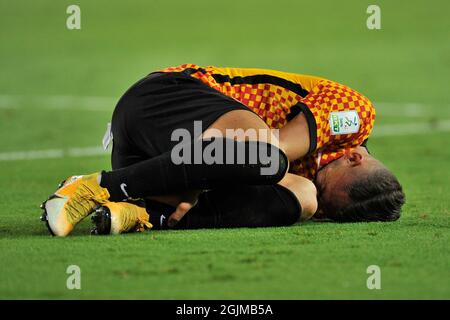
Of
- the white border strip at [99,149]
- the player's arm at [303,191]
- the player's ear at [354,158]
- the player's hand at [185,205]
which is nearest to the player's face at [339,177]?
the player's ear at [354,158]

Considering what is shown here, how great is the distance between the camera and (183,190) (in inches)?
237

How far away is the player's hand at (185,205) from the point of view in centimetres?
618

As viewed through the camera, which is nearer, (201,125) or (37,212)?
(201,125)

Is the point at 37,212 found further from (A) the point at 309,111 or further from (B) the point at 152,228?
(A) the point at 309,111

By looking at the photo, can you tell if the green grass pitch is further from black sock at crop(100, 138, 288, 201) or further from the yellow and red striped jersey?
the yellow and red striped jersey

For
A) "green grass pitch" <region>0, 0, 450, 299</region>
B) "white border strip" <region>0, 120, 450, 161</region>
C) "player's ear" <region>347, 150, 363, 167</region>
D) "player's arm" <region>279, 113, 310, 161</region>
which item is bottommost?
"white border strip" <region>0, 120, 450, 161</region>

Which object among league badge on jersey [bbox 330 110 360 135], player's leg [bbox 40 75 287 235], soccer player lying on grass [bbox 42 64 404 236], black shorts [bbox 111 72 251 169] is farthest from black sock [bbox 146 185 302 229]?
league badge on jersey [bbox 330 110 360 135]

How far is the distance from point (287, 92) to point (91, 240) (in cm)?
165

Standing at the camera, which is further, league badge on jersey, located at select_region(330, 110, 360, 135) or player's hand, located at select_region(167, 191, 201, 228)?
league badge on jersey, located at select_region(330, 110, 360, 135)

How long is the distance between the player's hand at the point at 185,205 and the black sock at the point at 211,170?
186mm

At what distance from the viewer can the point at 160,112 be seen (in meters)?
6.41

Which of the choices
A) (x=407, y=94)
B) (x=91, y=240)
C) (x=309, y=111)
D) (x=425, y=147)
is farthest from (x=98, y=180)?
(x=407, y=94)

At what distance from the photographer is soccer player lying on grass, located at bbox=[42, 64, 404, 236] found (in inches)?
234

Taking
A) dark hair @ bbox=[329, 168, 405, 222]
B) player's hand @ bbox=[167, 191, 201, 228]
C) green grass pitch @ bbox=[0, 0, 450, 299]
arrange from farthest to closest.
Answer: dark hair @ bbox=[329, 168, 405, 222], player's hand @ bbox=[167, 191, 201, 228], green grass pitch @ bbox=[0, 0, 450, 299]
